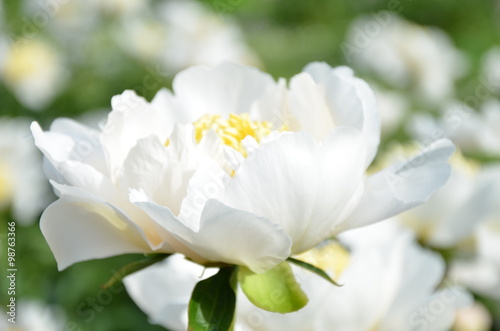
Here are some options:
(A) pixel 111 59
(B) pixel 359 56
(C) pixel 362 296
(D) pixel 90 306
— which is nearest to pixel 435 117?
(B) pixel 359 56

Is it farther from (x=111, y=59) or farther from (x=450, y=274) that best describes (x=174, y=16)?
(x=450, y=274)

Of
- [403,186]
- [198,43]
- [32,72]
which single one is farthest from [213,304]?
[198,43]

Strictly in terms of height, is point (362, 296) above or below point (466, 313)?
above

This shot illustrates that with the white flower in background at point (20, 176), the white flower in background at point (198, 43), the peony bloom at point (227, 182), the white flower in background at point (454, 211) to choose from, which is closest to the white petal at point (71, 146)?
the peony bloom at point (227, 182)

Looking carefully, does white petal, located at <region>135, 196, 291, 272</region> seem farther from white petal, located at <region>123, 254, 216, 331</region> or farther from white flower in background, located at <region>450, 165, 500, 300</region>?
white flower in background, located at <region>450, 165, 500, 300</region>

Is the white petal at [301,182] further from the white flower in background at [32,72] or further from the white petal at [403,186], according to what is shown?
the white flower in background at [32,72]

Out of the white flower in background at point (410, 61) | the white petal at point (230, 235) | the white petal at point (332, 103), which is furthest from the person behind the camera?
the white flower in background at point (410, 61)
